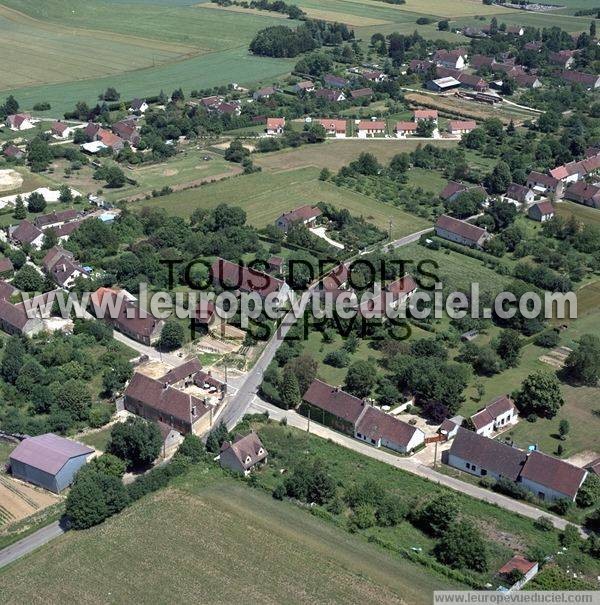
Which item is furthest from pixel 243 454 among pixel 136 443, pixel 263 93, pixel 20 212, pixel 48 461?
pixel 263 93

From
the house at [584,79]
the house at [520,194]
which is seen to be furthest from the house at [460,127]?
the house at [584,79]

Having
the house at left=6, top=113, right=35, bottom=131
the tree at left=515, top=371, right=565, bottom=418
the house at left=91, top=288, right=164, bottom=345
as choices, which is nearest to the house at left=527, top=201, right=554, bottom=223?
the tree at left=515, top=371, right=565, bottom=418

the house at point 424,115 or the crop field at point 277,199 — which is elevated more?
the house at point 424,115

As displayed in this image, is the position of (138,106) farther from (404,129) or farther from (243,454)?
(243,454)

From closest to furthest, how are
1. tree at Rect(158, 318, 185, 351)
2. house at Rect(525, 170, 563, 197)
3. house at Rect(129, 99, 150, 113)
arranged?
tree at Rect(158, 318, 185, 351) → house at Rect(525, 170, 563, 197) → house at Rect(129, 99, 150, 113)

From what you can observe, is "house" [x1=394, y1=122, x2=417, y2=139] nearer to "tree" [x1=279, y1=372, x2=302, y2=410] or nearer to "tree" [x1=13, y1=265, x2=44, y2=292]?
"tree" [x1=13, y1=265, x2=44, y2=292]

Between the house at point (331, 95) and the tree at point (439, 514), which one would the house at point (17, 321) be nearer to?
the tree at point (439, 514)
